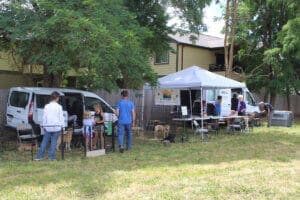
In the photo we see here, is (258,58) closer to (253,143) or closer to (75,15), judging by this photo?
(253,143)

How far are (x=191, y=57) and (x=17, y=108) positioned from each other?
21799mm

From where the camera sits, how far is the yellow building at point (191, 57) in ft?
107

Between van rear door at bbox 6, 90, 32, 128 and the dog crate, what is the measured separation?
43.1 feet

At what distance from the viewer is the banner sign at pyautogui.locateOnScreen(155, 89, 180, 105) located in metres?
16.7

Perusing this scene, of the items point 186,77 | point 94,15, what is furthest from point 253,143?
point 94,15

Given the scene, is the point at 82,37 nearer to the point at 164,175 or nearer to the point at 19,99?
the point at 19,99

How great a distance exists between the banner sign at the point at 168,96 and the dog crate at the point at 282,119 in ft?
23.8

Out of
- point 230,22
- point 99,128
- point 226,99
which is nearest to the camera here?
point 99,128

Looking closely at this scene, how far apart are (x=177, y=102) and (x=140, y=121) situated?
2.64 metres

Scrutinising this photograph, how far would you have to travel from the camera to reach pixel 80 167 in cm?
938

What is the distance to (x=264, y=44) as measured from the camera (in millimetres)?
30453

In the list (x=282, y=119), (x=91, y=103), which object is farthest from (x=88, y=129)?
(x=282, y=119)

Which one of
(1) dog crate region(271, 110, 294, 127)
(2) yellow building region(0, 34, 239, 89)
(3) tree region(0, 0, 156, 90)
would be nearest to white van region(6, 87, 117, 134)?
(3) tree region(0, 0, 156, 90)

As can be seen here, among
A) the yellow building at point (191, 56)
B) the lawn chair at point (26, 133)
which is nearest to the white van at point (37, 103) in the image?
the lawn chair at point (26, 133)
